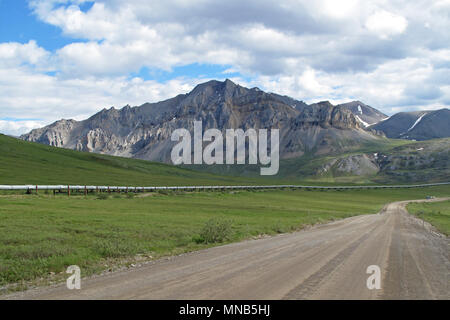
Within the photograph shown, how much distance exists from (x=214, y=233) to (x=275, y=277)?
1251 cm

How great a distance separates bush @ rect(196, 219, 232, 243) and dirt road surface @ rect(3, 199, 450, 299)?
454 cm

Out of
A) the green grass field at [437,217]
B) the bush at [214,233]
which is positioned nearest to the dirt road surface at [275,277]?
the bush at [214,233]

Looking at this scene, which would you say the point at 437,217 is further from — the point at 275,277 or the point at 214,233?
the point at 275,277

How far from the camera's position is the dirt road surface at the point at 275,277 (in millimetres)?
11984

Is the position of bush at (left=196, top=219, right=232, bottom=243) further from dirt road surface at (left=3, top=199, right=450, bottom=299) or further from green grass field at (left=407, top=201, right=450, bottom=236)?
green grass field at (left=407, top=201, right=450, bottom=236)

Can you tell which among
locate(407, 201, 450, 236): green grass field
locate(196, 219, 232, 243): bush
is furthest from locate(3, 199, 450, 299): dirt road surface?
locate(407, 201, 450, 236): green grass field

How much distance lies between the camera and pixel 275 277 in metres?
14.2

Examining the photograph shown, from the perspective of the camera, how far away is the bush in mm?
26281

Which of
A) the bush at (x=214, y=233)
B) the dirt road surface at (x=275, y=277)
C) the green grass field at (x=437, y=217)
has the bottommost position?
the green grass field at (x=437, y=217)

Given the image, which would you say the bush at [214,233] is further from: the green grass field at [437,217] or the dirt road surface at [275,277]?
the green grass field at [437,217]

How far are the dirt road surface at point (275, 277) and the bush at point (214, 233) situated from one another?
454cm

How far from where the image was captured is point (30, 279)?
1496 cm

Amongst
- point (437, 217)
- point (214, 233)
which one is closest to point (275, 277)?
point (214, 233)
